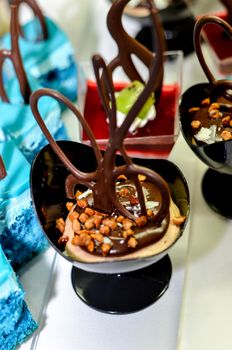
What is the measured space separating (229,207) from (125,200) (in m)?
0.32

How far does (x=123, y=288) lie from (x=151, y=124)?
0.42 m

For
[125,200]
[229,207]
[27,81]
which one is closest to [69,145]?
[125,200]

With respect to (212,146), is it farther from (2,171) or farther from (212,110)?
(2,171)

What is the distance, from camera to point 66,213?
104cm

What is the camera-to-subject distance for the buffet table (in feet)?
3.36

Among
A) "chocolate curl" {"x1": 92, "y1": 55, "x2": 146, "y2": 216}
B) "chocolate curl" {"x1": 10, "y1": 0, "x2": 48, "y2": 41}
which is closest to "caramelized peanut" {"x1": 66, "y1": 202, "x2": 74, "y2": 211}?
"chocolate curl" {"x1": 92, "y1": 55, "x2": 146, "y2": 216}

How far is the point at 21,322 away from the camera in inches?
39.5

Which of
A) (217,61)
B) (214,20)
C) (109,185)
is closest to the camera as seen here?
(109,185)

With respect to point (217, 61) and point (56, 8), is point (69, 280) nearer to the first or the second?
point (217, 61)

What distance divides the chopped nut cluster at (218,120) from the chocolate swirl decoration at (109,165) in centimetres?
24

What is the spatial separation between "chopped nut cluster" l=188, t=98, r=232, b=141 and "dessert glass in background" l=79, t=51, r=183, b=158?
9cm

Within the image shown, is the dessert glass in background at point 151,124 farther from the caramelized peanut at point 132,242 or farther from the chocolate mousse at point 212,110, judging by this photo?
the caramelized peanut at point 132,242

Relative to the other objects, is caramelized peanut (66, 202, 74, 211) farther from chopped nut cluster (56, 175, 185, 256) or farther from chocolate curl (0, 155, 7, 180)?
chocolate curl (0, 155, 7, 180)

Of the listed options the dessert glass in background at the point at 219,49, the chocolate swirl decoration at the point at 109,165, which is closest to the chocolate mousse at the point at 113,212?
the chocolate swirl decoration at the point at 109,165
